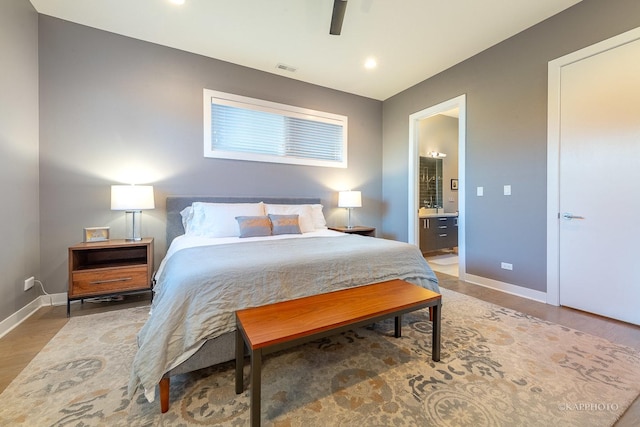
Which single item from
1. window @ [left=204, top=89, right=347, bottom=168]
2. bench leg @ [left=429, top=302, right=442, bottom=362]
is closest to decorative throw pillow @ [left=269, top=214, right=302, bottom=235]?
window @ [left=204, top=89, right=347, bottom=168]

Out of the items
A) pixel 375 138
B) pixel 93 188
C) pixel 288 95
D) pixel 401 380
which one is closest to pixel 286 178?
pixel 288 95

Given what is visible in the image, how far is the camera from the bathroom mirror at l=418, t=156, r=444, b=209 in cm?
555

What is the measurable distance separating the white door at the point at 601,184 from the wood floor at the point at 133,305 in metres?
0.22

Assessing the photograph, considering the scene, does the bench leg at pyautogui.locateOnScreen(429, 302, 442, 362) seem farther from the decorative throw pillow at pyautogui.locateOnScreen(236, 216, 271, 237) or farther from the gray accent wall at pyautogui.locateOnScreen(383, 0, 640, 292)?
the gray accent wall at pyautogui.locateOnScreen(383, 0, 640, 292)

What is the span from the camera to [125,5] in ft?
8.21

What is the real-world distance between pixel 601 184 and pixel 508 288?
54.9 inches

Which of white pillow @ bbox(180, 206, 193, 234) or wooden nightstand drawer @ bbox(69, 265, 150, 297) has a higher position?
white pillow @ bbox(180, 206, 193, 234)

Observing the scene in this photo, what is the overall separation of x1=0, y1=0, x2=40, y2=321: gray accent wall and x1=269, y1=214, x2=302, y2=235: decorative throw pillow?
224 cm

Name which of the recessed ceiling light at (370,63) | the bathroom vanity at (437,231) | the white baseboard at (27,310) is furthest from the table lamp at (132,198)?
the bathroom vanity at (437,231)

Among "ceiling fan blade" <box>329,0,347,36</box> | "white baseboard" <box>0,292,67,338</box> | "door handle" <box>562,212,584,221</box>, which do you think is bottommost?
"white baseboard" <box>0,292,67,338</box>

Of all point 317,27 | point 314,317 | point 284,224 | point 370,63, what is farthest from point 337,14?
point 314,317

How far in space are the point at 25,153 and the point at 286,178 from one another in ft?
8.94

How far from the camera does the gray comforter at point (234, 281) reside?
1303mm

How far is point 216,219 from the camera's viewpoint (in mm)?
2900
